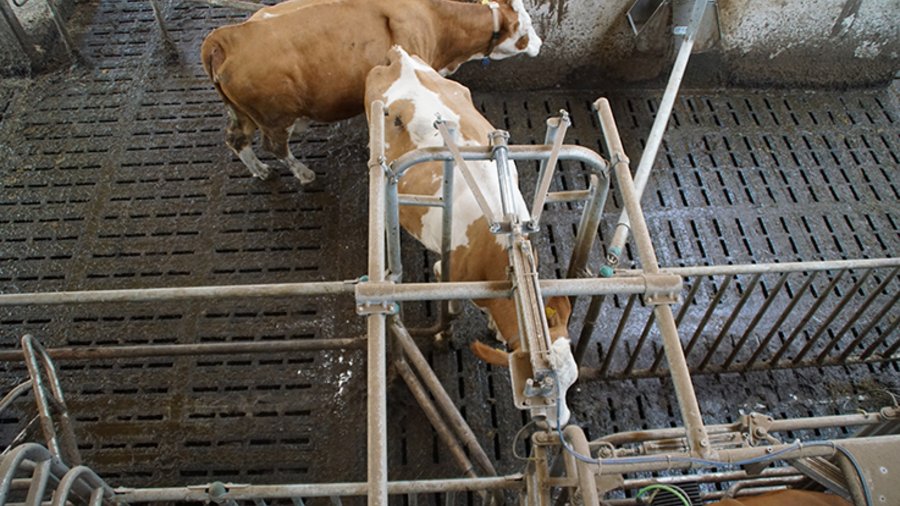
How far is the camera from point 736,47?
4844 millimetres

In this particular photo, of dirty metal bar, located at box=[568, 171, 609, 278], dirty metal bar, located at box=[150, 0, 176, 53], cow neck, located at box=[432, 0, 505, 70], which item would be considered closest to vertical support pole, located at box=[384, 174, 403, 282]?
dirty metal bar, located at box=[568, 171, 609, 278]

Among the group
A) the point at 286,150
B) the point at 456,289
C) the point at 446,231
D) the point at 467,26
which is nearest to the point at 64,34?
the point at 286,150

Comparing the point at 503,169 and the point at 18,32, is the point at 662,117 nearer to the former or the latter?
the point at 503,169

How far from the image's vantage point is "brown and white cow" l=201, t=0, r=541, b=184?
3.84 m

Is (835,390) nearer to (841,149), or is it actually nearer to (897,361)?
(897,361)

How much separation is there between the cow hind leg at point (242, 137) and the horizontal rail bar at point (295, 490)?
2.78m

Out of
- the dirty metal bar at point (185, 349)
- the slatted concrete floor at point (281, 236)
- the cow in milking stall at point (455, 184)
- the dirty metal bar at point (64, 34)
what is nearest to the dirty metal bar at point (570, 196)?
the cow in milking stall at point (455, 184)

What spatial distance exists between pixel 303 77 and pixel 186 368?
1986mm

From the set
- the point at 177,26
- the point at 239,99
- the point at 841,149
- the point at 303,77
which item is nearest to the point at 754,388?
the point at 841,149

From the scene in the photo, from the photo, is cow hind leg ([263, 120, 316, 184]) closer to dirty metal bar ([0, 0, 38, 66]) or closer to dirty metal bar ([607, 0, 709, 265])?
dirty metal bar ([607, 0, 709, 265])

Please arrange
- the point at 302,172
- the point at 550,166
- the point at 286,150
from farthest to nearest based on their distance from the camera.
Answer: the point at 302,172 → the point at 286,150 → the point at 550,166

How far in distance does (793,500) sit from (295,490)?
1.86 meters

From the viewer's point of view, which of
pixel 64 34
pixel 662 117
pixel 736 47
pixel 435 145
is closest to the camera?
pixel 435 145

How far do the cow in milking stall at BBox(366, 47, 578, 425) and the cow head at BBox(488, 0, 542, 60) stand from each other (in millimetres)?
886
